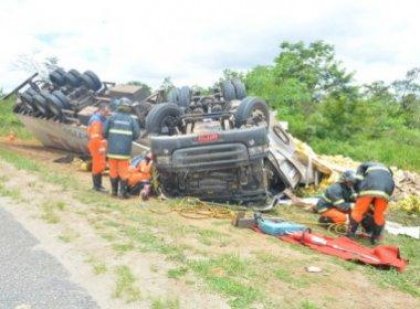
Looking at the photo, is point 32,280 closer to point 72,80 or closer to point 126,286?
point 126,286

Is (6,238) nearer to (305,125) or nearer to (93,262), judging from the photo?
(93,262)

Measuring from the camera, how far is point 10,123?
27031mm

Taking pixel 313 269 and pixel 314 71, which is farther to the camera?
pixel 314 71

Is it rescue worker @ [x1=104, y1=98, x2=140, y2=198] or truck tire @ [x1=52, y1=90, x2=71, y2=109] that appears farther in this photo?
truck tire @ [x1=52, y1=90, x2=71, y2=109]

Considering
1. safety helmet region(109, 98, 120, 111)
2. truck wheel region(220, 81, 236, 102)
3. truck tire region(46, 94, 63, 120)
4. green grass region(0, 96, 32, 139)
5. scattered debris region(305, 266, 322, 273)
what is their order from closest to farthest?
scattered debris region(305, 266, 322, 273) → safety helmet region(109, 98, 120, 111) → truck wheel region(220, 81, 236, 102) → truck tire region(46, 94, 63, 120) → green grass region(0, 96, 32, 139)

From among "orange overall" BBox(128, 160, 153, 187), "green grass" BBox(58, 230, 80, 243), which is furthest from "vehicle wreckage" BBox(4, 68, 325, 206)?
"green grass" BBox(58, 230, 80, 243)

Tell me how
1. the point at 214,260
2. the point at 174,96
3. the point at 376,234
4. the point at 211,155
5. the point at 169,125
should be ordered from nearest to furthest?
the point at 214,260 < the point at 376,234 < the point at 211,155 < the point at 169,125 < the point at 174,96

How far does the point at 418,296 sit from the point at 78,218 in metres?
4.15

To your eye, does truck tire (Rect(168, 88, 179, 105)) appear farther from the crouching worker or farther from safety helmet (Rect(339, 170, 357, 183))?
safety helmet (Rect(339, 170, 357, 183))

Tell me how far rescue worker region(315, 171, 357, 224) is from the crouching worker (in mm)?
2783

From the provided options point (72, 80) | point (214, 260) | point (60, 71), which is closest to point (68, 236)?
point (214, 260)

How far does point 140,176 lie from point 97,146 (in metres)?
1.04

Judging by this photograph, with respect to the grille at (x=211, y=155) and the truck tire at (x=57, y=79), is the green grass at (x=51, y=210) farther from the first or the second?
the truck tire at (x=57, y=79)

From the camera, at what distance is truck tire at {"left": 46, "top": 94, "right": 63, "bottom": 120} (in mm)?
15859
